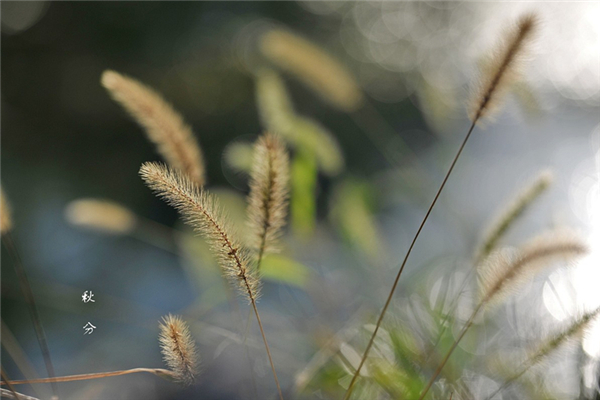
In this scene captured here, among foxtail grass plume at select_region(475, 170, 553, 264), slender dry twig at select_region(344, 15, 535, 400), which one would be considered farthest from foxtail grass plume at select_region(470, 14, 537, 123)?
foxtail grass plume at select_region(475, 170, 553, 264)

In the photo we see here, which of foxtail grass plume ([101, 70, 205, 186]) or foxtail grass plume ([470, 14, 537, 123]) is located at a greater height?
foxtail grass plume ([470, 14, 537, 123])

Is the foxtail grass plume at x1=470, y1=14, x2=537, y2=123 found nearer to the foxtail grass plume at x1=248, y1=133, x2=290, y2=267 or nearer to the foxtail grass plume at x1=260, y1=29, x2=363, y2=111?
the foxtail grass plume at x1=248, y1=133, x2=290, y2=267

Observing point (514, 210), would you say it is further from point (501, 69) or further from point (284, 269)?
point (284, 269)

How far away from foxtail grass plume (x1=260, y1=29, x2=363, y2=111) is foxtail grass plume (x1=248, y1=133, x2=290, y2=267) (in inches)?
14.9

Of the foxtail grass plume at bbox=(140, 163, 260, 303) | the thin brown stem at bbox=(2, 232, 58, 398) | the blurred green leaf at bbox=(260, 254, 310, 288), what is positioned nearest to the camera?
the foxtail grass plume at bbox=(140, 163, 260, 303)

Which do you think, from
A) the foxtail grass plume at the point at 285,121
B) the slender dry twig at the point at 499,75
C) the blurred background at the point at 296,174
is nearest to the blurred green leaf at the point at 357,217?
the blurred background at the point at 296,174

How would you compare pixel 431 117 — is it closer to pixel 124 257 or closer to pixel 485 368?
pixel 485 368

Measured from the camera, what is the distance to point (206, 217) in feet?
1.04

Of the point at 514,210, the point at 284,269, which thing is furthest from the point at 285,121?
the point at 514,210

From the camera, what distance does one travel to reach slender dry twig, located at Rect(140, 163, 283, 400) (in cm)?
30

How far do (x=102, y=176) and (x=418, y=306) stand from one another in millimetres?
1449

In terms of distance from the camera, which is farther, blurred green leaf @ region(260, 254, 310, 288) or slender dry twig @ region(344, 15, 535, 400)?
blurred green leaf @ region(260, 254, 310, 288)

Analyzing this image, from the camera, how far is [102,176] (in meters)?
1.88

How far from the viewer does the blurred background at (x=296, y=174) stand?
0.70 metres
